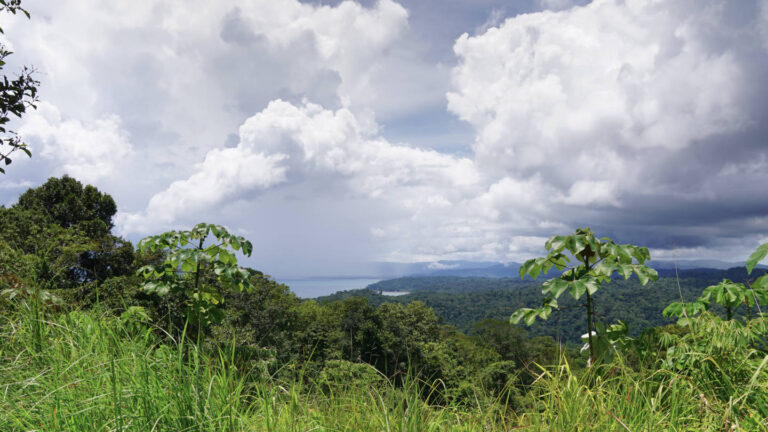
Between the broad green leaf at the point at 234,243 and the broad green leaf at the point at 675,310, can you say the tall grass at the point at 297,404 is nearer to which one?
the broad green leaf at the point at 675,310

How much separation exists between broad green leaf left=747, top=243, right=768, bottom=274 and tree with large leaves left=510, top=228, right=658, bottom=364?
1.56 feet

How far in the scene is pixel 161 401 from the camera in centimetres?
214

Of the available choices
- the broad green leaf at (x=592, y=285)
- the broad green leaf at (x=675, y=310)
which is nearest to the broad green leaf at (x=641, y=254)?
the broad green leaf at (x=592, y=285)

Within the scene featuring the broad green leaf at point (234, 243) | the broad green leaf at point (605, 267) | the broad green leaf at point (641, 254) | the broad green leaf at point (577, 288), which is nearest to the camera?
the broad green leaf at point (577, 288)

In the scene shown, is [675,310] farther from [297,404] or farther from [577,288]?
[297,404]

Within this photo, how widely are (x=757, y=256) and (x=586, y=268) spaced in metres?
0.96

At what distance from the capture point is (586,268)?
2871 mm

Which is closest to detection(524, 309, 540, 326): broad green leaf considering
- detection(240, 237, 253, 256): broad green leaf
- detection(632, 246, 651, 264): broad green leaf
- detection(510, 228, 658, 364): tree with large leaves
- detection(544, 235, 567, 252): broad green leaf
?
detection(510, 228, 658, 364): tree with large leaves

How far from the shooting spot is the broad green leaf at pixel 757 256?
2.05 metres

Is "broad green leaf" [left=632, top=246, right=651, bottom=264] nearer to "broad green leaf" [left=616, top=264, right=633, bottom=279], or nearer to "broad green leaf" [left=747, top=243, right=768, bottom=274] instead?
"broad green leaf" [left=616, top=264, right=633, bottom=279]

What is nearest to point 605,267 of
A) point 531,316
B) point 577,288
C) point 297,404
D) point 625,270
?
point 625,270

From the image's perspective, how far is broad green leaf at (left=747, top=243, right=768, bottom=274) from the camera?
2.05 metres

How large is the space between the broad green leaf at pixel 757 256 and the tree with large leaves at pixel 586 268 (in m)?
0.48

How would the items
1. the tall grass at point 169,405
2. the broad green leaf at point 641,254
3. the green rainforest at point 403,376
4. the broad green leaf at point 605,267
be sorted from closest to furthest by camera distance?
1. the tall grass at point 169,405
2. the green rainforest at point 403,376
3. the broad green leaf at point 605,267
4. the broad green leaf at point 641,254
